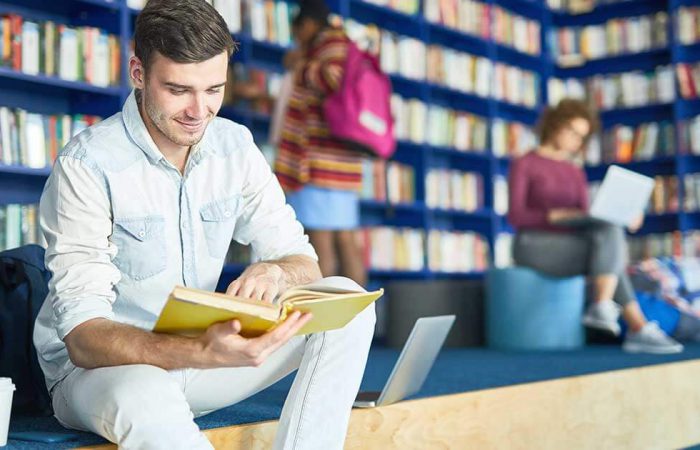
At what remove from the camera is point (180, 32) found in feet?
4.66

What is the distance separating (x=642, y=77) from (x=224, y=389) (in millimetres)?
5033

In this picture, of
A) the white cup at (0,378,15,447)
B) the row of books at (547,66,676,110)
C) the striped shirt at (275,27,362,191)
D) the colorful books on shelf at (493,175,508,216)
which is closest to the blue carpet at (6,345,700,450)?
the white cup at (0,378,15,447)

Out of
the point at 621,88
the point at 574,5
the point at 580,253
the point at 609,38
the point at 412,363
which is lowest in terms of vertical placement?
the point at 412,363

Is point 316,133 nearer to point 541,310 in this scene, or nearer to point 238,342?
point 541,310

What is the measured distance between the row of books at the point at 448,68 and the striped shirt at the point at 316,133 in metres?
0.69

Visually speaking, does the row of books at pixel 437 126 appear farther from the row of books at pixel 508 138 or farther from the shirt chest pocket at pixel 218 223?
the shirt chest pocket at pixel 218 223

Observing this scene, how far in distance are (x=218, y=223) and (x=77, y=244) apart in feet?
0.94

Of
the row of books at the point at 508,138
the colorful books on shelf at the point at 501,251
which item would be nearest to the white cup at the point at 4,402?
the colorful books on shelf at the point at 501,251

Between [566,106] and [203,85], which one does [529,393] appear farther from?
[566,106]

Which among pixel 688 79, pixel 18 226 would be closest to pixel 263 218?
pixel 18 226

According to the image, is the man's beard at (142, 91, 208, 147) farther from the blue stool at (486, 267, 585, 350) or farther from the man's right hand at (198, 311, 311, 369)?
the blue stool at (486, 267, 585, 350)

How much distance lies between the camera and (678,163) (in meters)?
5.70

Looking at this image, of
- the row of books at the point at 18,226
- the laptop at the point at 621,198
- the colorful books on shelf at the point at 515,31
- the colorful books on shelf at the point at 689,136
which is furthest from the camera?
the colorful books on shelf at the point at 515,31

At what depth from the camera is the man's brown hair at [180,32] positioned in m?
1.42
